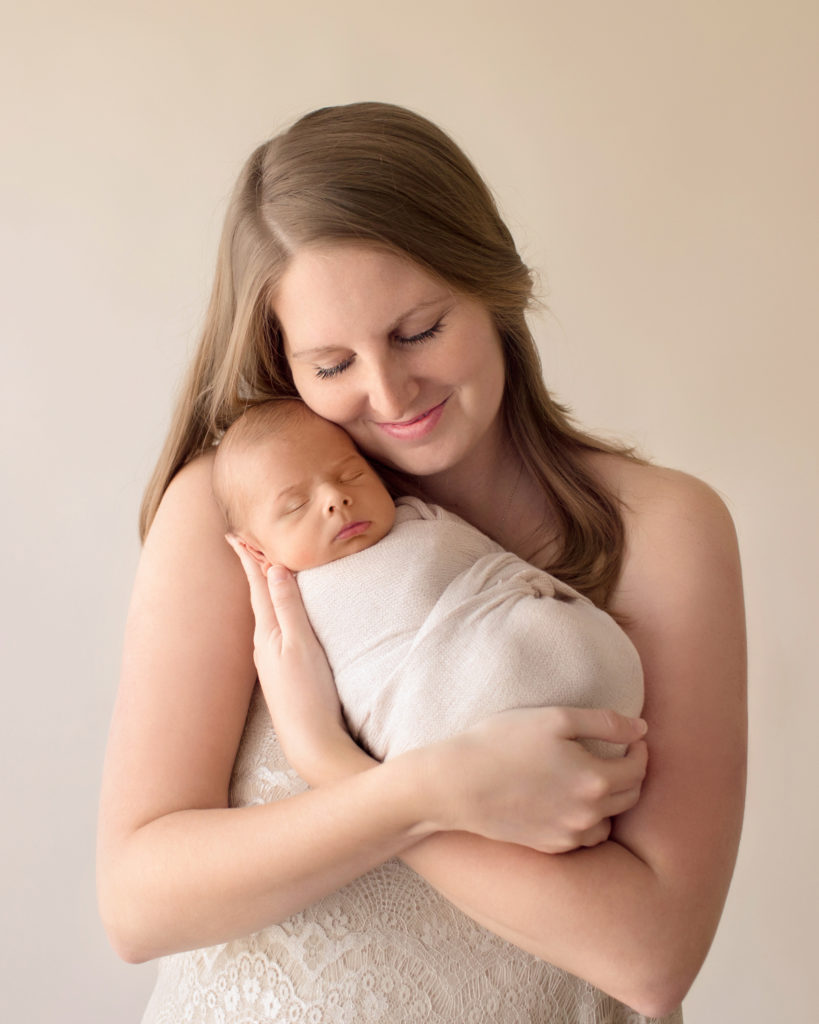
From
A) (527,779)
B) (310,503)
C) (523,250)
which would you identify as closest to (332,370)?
(310,503)

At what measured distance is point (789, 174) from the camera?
2924 millimetres

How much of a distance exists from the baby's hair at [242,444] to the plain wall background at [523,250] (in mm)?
1206

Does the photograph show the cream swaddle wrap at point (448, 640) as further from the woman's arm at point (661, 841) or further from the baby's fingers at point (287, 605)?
the woman's arm at point (661, 841)

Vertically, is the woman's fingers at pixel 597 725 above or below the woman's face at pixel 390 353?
below

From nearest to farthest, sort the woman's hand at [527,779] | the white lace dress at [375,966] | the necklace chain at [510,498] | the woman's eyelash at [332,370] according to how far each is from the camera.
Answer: the woman's hand at [527,779]
the white lace dress at [375,966]
the woman's eyelash at [332,370]
the necklace chain at [510,498]

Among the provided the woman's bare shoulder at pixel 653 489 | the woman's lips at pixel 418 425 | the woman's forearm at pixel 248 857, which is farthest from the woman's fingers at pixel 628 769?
the woman's lips at pixel 418 425

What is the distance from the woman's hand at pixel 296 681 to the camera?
1.33 m

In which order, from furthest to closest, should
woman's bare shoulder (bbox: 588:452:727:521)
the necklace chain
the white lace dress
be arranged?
the necklace chain → woman's bare shoulder (bbox: 588:452:727:521) → the white lace dress

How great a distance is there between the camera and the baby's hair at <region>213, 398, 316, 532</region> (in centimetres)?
154

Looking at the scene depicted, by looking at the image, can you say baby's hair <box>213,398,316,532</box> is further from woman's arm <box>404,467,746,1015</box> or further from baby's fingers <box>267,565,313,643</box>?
woman's arm <box>404,467,746,1015</box>

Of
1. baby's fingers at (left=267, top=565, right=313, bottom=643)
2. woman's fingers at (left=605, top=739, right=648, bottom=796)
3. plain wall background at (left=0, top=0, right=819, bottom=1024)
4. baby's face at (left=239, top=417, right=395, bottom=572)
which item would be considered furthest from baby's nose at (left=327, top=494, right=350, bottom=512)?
plain wall background at (left=0, top=0, right=819, bottom=1024)

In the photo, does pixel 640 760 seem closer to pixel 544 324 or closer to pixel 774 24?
pixel 544 324

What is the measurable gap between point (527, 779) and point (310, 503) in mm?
519

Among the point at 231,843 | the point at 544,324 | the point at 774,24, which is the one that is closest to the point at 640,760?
the point at 231,843
